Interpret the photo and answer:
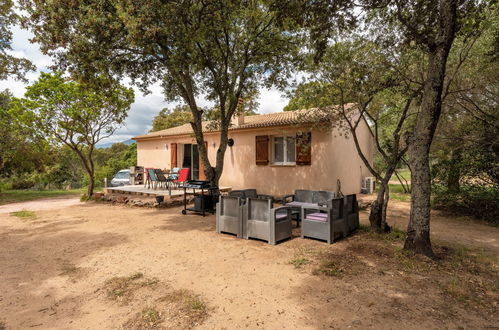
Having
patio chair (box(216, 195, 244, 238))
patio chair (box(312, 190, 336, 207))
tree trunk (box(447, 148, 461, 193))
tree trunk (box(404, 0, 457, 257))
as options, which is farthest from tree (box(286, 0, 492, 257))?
tree trunk (box(447, 148, 461, 193))

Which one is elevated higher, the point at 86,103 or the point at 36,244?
the point at 86,103

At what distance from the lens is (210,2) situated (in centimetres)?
643

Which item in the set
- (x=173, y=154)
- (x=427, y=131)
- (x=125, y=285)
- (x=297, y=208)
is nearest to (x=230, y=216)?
(x=297, y=208)

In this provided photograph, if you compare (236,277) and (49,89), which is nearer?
(236,277)

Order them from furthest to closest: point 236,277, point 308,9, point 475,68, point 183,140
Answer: point 183,140 < point 475,68 < point 308,9 < point 236,277

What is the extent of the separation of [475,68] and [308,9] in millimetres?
5286

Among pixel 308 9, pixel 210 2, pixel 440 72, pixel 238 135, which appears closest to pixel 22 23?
pixel 210 2

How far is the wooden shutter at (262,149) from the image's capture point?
10.7 meters

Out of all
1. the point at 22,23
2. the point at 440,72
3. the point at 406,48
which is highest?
the point at 22,23

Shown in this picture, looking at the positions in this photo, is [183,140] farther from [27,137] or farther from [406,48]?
[406,48]

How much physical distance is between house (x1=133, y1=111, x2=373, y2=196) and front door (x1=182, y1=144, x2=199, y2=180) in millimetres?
810

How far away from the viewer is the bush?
291 inches

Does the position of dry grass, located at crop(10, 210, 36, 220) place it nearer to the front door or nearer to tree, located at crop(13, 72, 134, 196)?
tree, located at crop(13, 72, 134, 196)

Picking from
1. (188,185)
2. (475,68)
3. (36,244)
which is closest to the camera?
(36,244)
